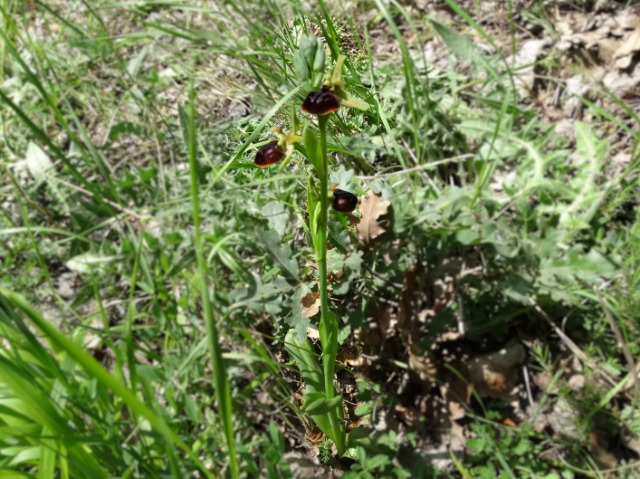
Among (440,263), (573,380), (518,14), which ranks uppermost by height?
(518,14)

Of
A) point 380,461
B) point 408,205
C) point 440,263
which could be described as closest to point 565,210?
point 440,263

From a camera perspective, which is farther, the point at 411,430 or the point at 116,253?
the point at 116,253

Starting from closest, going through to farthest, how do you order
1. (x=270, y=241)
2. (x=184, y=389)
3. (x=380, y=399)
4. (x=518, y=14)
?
1. (x=270, y=241)
2. (x=380, y=399)
3. (x=184, y=389)
4. (x=518, y=14)

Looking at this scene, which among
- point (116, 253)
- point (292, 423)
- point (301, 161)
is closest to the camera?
point (301, 161)

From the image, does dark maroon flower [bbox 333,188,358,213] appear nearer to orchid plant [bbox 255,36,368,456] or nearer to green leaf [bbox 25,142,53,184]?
orchid plant [bbox 255,36,368,456]

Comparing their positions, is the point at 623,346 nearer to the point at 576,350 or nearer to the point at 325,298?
the point at 576,350

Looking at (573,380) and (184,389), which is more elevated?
(184,389)

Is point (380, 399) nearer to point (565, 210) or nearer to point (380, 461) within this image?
point (380, 461)
